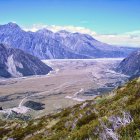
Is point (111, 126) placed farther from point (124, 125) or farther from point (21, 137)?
point (21, 137)

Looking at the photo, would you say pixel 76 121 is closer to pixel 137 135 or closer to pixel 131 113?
pixel 131 113

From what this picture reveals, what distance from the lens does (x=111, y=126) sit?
1986cm

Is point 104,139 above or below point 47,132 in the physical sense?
above

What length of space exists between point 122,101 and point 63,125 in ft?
18.1

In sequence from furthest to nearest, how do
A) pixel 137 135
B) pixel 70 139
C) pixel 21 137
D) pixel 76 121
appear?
pixel 21 137, pixel 76 121, pixel 70 139, pixel 137 135

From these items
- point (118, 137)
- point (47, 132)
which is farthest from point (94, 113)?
point (118, 137)

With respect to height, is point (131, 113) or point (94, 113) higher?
point (131, 113)

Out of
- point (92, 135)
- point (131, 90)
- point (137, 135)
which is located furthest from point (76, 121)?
point (137, 135)

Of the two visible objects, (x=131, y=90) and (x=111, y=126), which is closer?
(x=111, y=126)

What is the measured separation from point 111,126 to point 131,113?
1391 millimetres

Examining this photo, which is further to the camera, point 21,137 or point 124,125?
point 21,137

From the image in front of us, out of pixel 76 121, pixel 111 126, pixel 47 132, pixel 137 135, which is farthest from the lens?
pixel 47 132

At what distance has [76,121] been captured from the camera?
30.8m

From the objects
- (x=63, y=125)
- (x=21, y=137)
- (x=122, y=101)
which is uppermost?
(x=122, y=101)
